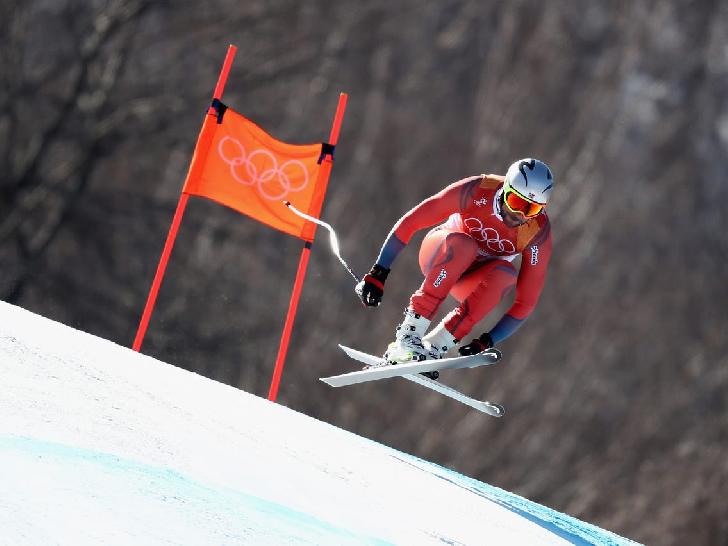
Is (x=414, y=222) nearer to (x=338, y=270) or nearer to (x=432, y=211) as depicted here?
(x=432, y=211)

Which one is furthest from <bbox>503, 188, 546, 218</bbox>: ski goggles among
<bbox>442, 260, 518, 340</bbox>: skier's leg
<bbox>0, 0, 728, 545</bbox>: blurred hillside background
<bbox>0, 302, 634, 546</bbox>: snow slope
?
<bbox>0, 0, 728, 545</bbox>: blurred hillside background

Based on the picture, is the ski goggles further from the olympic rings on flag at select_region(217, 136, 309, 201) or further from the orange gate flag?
the olympic rings on flag at select_region(217, 136, 309, 201)

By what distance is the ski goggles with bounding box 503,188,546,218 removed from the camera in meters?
5.20

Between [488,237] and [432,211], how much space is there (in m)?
0.28

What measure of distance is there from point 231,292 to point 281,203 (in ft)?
50.9

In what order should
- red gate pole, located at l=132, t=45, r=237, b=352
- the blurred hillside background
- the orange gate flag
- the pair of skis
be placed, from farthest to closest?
1. the blurred hillside background
2. the orange gate flag
3. red gate pole, located at l=132, t=45, r=237, b=352
4. the pair of skis

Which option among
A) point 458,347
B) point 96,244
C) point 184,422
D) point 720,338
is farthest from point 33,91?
point 184,422

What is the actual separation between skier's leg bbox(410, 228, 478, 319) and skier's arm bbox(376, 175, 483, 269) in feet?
0.34

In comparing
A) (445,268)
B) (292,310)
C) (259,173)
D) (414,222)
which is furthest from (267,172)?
(445,268)

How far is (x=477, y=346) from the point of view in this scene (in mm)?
5547

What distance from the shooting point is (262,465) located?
3365 millimetres

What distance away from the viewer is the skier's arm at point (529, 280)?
215 inches

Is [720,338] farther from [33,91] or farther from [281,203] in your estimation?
[281,203]

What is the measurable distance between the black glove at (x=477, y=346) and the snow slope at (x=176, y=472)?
88cm
